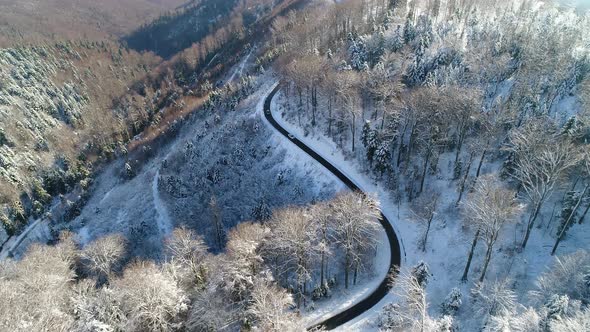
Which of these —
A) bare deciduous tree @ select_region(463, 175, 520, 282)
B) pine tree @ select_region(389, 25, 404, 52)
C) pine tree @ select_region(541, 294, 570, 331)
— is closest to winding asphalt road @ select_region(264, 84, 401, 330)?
bare deciduous tree @ select_region(463, 175, 520, 282)

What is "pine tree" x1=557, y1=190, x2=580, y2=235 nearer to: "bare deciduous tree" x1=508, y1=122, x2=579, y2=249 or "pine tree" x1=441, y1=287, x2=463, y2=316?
"bare deciduous tree" x1=508, y1=122, x2=579, y2=249

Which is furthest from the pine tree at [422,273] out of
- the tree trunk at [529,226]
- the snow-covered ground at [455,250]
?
the tree trunk at [529,226]

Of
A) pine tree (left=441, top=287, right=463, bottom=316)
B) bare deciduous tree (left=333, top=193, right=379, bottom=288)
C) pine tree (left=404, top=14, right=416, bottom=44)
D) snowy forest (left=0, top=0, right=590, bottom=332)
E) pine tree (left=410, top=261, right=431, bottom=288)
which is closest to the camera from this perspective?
snowy forest (left=0, top=0, right=590, bottom=332)

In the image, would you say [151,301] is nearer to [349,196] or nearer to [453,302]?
[349,196]

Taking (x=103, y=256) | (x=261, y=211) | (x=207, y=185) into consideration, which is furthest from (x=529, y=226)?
(x=103, y=256)

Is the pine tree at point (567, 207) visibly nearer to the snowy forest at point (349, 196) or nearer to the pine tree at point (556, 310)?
the snowy forest at point (349, 196)

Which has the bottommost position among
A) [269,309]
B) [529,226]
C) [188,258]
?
[529,226]

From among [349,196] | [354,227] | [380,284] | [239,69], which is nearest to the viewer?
[354,227]

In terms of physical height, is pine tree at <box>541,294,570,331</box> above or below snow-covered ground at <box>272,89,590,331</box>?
above
